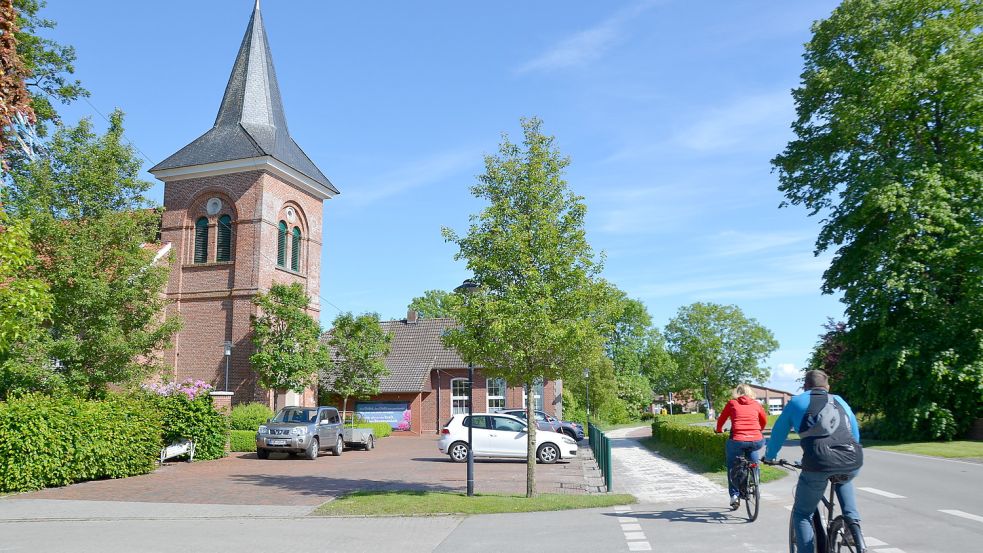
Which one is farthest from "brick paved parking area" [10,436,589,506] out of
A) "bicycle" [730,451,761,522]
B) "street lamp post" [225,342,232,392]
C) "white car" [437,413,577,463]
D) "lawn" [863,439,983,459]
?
"lawn" [863,439,983,459]

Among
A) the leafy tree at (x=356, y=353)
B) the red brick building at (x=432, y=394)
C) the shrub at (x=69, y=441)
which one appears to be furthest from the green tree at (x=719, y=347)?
the shrub at (x=69, y=441)

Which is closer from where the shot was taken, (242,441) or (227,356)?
(242,441)

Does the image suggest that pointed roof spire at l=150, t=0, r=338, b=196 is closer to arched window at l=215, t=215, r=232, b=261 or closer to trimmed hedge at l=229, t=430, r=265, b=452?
arched window at l=215, t=215, r=232, b=261

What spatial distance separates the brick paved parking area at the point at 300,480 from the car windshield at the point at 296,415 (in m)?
1.25

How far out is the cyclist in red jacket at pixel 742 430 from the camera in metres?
10.2

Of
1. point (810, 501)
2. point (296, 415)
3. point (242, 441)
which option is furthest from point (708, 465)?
point (242, 441)

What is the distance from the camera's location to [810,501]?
5.85m

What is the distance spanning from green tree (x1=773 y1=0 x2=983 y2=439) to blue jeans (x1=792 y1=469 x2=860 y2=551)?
21.4 meters

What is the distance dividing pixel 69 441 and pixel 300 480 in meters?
4.75

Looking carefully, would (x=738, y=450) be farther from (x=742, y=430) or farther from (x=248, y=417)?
(x=248, y=417)

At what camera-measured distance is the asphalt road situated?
8379 mm

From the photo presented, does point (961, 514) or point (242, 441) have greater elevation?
point (242, 441)

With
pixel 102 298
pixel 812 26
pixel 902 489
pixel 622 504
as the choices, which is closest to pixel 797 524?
pixel 622 504

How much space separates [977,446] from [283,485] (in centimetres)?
2163
